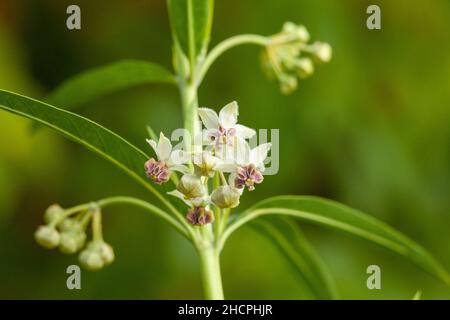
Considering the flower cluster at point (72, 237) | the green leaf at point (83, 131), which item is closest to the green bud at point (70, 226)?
the flower cluster at point (72, 237)

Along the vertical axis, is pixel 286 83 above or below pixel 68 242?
above

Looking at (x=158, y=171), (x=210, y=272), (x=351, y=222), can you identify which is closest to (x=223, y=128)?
(x=158, y=171)

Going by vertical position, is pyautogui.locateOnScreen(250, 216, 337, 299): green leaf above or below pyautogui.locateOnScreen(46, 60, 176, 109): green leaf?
below

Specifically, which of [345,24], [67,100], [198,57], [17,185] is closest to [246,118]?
[345,24]

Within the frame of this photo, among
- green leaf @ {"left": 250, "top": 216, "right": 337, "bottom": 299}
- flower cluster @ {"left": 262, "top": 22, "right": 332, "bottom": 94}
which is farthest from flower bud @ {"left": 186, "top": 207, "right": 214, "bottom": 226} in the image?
flower cluster @ {"left": 262, "top": 22, "right": 332, "bottom": 94}

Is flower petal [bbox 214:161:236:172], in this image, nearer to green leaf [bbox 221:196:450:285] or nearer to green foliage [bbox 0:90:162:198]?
green foliage [bbox 0:90:162:198]

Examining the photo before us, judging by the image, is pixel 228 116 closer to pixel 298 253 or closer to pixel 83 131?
pixel 83 131
